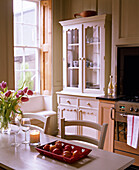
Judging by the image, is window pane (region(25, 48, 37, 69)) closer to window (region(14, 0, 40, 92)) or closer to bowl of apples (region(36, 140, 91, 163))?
window (region(14, 0, 40, 92))

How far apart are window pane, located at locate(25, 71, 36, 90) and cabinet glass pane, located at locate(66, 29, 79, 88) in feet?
2.58

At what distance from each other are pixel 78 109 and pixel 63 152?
2.46m

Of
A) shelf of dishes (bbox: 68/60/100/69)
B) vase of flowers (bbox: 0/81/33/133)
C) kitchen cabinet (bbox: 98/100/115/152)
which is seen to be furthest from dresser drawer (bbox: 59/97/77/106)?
vase of flowers (bbox: 0/81/33/133)

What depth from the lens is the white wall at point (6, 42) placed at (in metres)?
3.80

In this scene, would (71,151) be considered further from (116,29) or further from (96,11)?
(96,11)

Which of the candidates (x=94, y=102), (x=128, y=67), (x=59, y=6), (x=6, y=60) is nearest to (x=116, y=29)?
(x=128, y=67)

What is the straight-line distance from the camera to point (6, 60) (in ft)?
12.7

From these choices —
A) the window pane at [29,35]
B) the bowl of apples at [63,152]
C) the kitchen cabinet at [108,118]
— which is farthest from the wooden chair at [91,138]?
the window pane at [29,35]

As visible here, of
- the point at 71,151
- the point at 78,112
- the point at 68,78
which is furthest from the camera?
the point at 68,78

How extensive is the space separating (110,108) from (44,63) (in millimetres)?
1886

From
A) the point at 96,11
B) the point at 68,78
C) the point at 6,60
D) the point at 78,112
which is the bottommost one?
the point at 78,112

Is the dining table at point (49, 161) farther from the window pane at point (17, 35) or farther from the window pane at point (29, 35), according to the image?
the window pane at point (29, 35)

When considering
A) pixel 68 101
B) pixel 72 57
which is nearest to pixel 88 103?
pixel 68 101

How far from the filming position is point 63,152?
162cm
